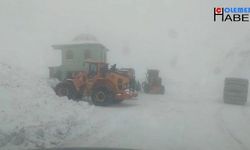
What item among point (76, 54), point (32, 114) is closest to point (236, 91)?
point (76, 54)

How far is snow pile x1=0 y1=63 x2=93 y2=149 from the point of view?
8.18 m

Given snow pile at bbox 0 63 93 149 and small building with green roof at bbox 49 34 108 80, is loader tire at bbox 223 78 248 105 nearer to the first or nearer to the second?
snow pile at bbox 0 63 93 149

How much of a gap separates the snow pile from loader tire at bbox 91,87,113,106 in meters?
1.54

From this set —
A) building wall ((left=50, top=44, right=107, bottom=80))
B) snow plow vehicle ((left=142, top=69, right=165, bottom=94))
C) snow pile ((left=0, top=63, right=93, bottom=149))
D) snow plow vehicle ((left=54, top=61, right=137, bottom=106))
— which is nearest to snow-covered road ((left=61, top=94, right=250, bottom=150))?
snow pile ((left=0, top=63, right=93, bottom=149))

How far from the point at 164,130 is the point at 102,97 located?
6.27 m

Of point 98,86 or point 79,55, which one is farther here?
point 79,55

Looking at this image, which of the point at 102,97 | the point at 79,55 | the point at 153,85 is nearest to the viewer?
the point at 102,97

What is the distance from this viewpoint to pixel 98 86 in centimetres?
1680

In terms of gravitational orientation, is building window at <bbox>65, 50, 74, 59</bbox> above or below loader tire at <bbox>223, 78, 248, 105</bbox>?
above

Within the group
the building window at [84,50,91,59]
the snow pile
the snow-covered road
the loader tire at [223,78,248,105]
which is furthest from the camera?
the building window at [84,50,91,59]

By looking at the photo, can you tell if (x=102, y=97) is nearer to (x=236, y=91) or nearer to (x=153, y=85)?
(x=236, y=91)

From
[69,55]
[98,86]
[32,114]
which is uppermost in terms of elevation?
[69,55]

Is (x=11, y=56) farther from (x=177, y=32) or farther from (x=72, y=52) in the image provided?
(x=177, y=32)

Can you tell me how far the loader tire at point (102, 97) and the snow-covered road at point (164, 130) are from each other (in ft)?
4.37
